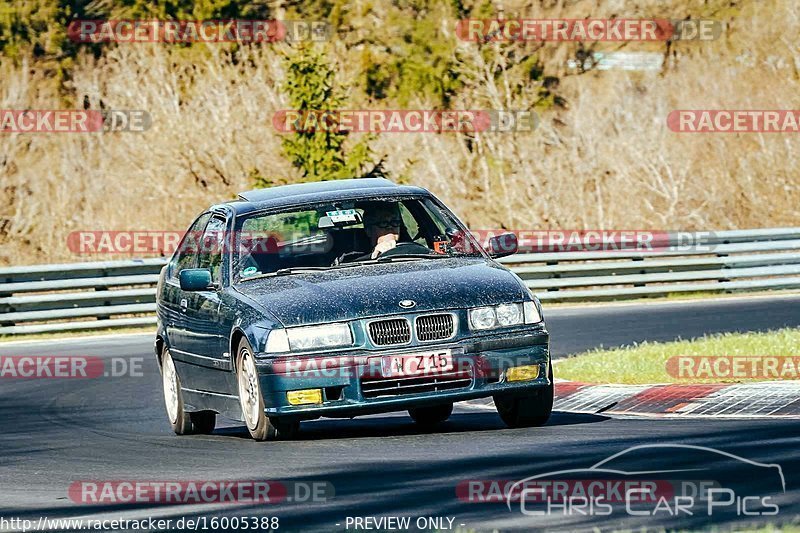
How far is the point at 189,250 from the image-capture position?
12.6m

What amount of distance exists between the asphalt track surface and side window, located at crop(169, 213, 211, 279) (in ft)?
4.24

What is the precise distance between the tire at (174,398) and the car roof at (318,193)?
141 centimetres

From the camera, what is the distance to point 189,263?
12.4 metres

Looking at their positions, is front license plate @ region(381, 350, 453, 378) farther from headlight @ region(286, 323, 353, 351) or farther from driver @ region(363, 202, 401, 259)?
driver @ region(363, 202, 401, 259)

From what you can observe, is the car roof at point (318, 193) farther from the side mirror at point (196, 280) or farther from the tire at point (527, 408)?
the tire at point (527, 408)

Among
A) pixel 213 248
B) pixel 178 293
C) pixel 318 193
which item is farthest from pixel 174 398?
pixel 318 193

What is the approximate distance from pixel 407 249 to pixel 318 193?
2.77ft

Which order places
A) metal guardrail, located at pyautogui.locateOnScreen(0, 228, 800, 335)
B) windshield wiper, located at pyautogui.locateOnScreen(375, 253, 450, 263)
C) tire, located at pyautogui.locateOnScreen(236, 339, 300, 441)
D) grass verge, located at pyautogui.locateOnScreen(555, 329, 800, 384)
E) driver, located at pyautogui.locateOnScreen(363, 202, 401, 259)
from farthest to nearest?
metal guardrail, located at pyautogui.locateOnScreen(0, 228, 800, 335), grass verge, located at pyautogui.locateOnScreen(555, 329, 800, 384), driver, located at pyautogui.locateOnScreen(363, 202, 401, 259), windshield wiper, located at pyautogui.locateOnScreen(375, 253, 450, 263), tire, located at pyautogui.locateOnScreen(236, 339, 300, 441)

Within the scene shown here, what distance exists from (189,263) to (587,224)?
24373 millimetres

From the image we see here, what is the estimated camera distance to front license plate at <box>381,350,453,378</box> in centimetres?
996

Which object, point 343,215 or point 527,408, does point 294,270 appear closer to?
point 343,215

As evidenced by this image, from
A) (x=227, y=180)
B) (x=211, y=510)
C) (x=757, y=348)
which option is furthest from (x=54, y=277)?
(x=211, y=510)

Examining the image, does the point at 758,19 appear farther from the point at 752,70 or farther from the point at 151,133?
the point at 151,133

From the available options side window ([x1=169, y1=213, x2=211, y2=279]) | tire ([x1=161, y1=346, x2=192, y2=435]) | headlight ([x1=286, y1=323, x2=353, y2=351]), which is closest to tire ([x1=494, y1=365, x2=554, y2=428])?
headlight ([x1=286, y1=323, x2=353, y2=351])
